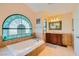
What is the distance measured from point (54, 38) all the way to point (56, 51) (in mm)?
232

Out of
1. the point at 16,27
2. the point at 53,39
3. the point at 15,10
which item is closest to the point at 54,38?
the point at 53,39

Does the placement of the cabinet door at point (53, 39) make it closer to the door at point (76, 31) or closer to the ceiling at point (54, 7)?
the door at point (76, 31)

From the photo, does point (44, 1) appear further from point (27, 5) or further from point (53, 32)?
point (53, 32)

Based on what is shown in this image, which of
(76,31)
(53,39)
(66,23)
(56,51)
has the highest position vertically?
(66,23)

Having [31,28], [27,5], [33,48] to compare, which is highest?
[27,5]

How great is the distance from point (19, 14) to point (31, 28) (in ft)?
1.08

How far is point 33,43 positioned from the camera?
1.71m

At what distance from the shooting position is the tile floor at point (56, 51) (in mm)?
1630

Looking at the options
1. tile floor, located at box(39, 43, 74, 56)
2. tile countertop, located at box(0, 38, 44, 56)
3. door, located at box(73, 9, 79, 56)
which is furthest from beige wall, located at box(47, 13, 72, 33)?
tile countertop, located at box(0, 38, 44, 56)

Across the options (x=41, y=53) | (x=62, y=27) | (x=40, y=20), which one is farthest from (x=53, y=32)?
(x=41, y=53)

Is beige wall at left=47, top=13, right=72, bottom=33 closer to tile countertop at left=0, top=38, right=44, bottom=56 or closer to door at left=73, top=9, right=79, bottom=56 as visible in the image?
door at left=73, top=9, right=79, bottom=56

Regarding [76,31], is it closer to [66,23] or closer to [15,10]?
[66,23]

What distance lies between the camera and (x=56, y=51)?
1.67 metres

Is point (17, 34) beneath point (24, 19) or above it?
beneath
